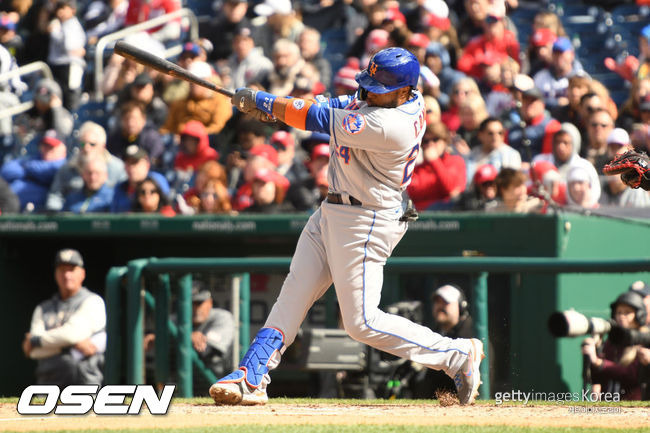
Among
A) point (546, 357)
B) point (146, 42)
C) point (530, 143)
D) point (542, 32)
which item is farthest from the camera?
point (146, 42)

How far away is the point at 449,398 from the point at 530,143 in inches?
141

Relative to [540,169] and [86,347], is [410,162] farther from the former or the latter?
[86,347]

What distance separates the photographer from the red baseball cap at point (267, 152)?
890cm

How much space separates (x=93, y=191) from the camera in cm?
884

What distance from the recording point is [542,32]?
417 inches

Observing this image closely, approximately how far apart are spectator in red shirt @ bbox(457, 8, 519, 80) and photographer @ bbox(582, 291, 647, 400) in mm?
4239

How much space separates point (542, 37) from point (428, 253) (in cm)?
374

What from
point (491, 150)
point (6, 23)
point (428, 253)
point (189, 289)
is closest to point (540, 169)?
point (491, 150)

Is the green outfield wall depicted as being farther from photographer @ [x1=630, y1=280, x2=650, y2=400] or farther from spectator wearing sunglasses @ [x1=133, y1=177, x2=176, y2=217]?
spectator wearing sunglasses @ [x1=133, y1=177, x2=176, y2=217]

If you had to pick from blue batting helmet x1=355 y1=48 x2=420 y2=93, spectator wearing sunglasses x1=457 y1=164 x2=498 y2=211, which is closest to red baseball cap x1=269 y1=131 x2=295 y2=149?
spectator wearing sunglasses x1=457 y1=164 x2=498 y2=211

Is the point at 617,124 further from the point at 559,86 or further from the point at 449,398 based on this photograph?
the point at 449,398


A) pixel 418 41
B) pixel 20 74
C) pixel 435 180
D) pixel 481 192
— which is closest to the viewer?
pixel 481 192

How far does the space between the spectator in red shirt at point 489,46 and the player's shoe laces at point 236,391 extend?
5.41m

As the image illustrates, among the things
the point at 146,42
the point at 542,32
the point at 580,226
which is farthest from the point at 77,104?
the point at 580,226
